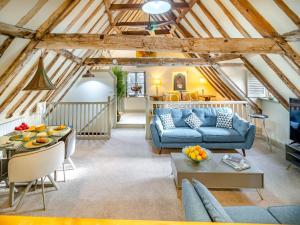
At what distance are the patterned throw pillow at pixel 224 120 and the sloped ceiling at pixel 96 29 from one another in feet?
3.94

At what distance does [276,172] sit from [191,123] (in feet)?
6.93

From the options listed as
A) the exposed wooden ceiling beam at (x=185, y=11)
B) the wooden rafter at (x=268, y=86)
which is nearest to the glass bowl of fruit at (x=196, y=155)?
the wooden rafter at (x=268, y=86)

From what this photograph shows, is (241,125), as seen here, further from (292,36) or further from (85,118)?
(85,118)

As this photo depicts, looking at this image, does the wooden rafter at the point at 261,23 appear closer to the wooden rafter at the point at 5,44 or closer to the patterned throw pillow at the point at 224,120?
the patterned throw pillow at the point at 224,120

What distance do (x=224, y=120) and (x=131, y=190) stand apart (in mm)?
3136

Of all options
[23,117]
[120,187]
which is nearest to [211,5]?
[120,187]

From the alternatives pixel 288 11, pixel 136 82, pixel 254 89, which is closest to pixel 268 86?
pixel 254 89

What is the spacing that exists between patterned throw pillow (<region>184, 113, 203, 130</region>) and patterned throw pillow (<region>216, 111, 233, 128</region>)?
471 millimetres

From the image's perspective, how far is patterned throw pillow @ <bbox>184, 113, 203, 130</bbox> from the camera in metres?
5.15

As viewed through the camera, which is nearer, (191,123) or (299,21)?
(299,21)

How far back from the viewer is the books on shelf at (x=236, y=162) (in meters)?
2.96

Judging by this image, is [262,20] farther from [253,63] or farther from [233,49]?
[253,63]

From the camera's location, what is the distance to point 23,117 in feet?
17.5

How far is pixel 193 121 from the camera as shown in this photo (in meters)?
5.18
